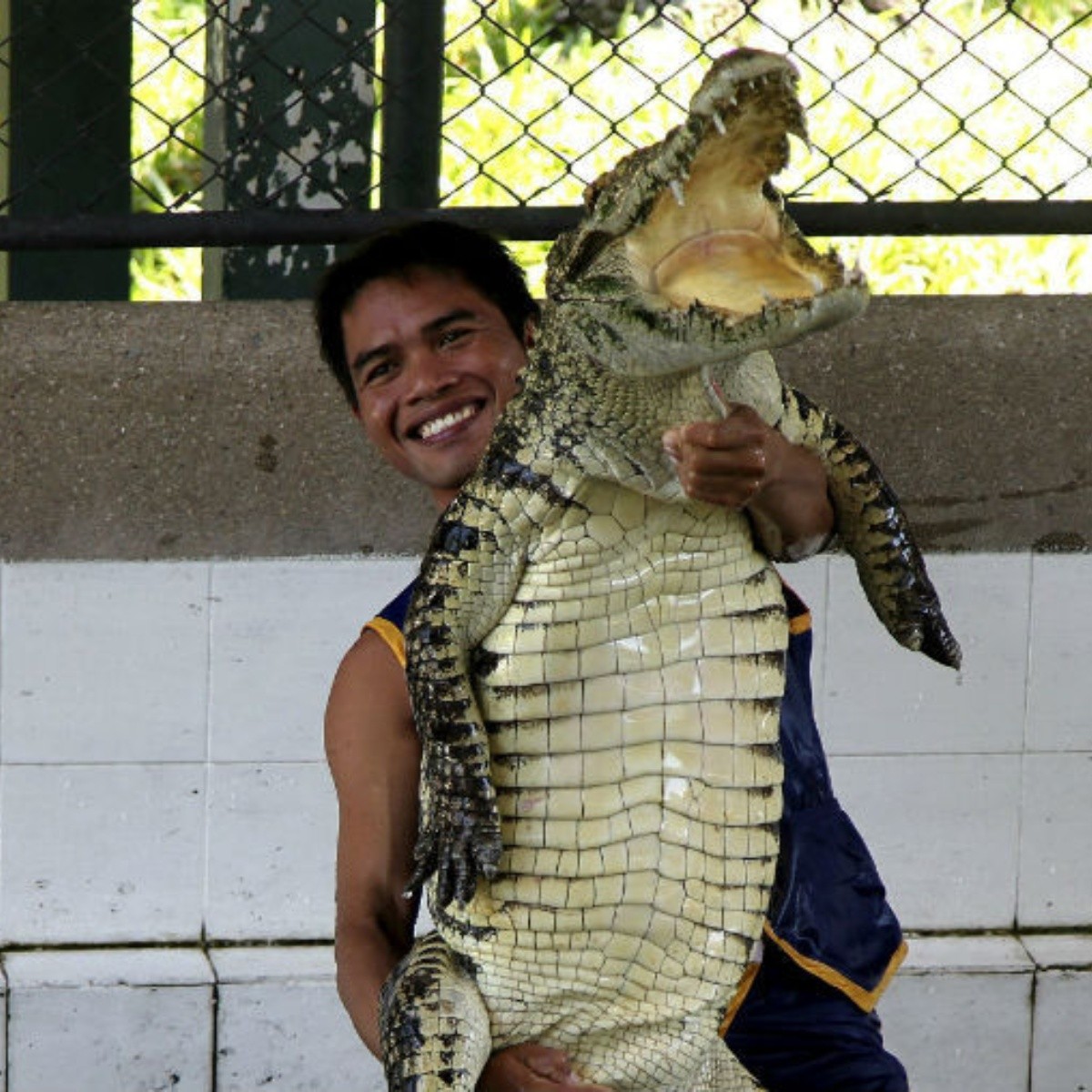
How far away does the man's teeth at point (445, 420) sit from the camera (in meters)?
2.78

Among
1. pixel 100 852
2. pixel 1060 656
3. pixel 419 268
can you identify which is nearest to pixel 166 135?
pixel 100 852

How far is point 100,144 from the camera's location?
415 centimetres

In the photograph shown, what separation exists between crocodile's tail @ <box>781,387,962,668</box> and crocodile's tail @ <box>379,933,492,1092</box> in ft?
2.13

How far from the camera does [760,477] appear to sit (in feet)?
7.41

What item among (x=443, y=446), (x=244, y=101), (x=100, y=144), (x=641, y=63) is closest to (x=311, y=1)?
(x=244, y=101)

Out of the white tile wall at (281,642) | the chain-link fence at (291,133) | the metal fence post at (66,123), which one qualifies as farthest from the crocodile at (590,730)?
the metal fence post at (66,123)

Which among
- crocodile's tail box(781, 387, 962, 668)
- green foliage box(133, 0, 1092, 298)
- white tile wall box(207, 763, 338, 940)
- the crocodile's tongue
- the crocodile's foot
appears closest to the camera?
the crocodile's tongue

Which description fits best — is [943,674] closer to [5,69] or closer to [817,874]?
[817,874]

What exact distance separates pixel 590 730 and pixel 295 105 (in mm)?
1856

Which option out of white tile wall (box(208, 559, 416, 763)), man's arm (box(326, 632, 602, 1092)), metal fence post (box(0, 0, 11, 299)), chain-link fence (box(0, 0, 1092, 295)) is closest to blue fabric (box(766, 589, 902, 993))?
man's arm (box(326, 632, 602, 1092))

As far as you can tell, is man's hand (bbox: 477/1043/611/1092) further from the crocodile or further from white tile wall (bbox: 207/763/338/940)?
white tile wall (bbox: 207/763/338/940)

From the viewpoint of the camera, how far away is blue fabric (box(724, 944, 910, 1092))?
2738 millimetres

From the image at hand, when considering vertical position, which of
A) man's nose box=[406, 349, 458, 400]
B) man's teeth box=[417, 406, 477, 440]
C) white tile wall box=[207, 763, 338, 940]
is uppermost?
man's nose box=[406, 349, 458, 400]

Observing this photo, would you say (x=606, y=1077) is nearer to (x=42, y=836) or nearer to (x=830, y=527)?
(x=830, y=527)
